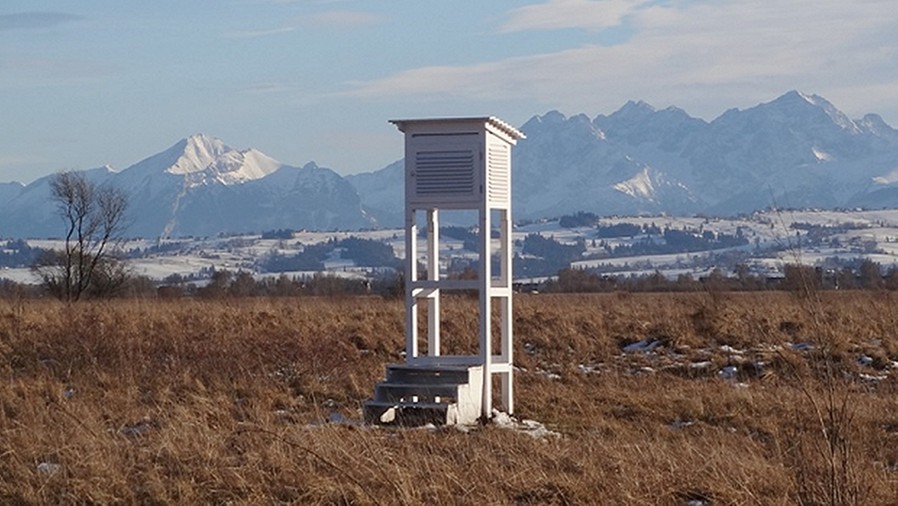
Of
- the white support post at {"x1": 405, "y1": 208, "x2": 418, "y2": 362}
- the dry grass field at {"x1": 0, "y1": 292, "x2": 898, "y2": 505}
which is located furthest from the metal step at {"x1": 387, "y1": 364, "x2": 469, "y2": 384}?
the dry grass field at {"x1": 0, "y1": 292, "x2": 898, "y2": 505}

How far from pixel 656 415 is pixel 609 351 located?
7.95m

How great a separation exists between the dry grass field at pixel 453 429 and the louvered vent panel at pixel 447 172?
2783 mm

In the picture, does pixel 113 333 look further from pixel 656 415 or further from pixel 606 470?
pixel 606 470

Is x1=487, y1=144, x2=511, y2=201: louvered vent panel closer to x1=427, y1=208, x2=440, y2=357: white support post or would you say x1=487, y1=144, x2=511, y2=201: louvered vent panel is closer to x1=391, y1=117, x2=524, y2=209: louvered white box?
x1=391, y1=117, x2=524, y2=209: louvered white box

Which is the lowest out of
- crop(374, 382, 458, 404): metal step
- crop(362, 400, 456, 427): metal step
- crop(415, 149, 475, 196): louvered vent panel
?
crop(362, 400, 456, 427): metal step

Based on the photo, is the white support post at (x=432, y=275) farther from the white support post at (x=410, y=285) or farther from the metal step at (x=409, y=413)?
the metal step at (x=409, y=413)

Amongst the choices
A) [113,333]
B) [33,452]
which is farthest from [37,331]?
[33,452]

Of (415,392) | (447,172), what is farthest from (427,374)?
(447,172)

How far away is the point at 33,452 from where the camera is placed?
36.9 ft

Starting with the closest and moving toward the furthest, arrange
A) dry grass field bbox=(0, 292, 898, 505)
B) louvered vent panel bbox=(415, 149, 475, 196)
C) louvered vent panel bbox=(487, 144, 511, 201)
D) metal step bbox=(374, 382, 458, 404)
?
dry grass field bbox=(0, 292, 898, 505) < metal step bbox=(374, 382, 458, 404) < louvered vent panel bbox=(415, 149, 475, 196) < louvered vent panel bbox=(487, 144, 511, 201)

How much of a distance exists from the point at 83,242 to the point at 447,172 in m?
34.1

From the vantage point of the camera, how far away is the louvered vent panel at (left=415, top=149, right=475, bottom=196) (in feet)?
47.8

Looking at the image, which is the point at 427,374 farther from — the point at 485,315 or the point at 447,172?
the point at 447,172

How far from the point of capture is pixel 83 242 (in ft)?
152
